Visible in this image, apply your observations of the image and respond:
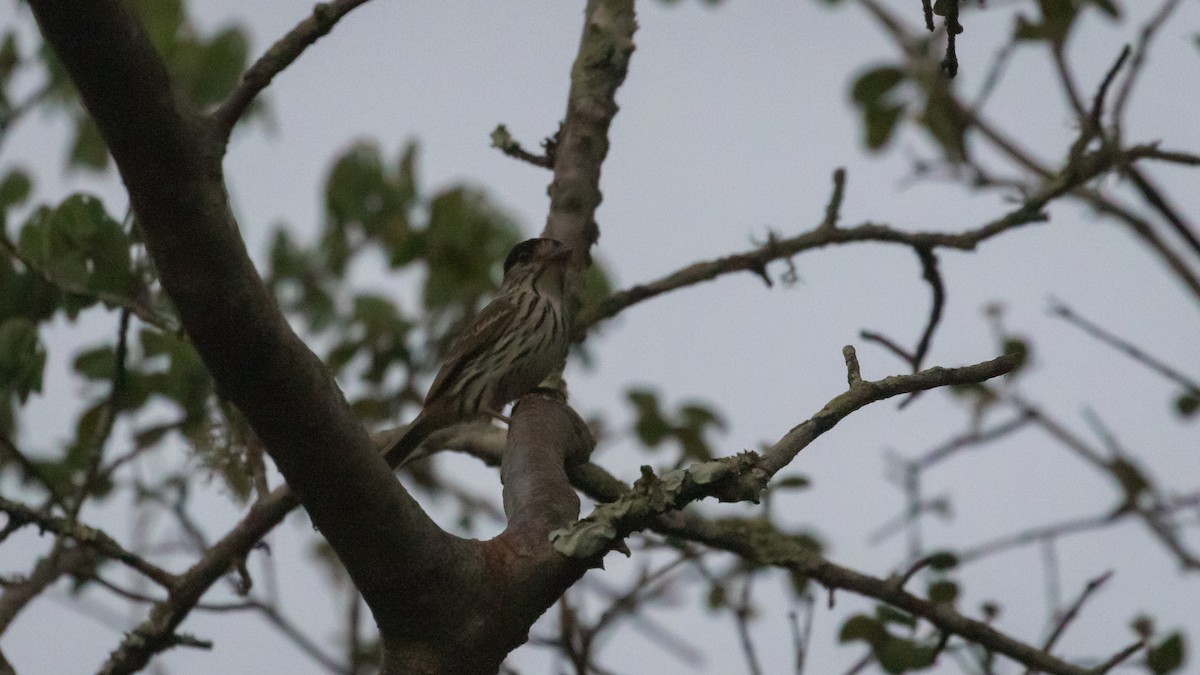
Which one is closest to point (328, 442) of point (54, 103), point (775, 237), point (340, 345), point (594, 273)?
point (775, 237)

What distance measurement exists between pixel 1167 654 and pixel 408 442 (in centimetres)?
249

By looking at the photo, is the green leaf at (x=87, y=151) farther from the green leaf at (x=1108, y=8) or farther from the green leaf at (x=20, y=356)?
the green leaf at (x=1108, y=8)

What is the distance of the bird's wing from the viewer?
18.5ft

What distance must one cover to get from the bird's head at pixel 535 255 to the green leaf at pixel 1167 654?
2.09 meters

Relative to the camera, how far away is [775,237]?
15.7 feet

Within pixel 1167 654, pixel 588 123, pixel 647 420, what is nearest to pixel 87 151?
pixel 647 420

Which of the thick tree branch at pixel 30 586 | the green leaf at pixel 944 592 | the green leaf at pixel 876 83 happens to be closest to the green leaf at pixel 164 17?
the thick tree branch at pixel 30 586

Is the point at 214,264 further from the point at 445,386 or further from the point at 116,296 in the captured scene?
the point at 445,386

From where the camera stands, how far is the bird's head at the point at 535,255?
4527mm

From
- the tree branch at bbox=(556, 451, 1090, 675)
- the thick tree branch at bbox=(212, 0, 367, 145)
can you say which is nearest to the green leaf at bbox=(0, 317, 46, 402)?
the tree branch at bbox=(556, 451, 1090, 675)

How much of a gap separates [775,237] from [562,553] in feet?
8.01

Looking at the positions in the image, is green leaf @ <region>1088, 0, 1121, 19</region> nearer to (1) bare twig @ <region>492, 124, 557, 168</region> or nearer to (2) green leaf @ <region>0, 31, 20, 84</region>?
(1) bare twig @ <region>492, 124, 557, 168</region>

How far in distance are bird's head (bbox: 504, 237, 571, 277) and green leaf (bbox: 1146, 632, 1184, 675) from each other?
2.09m

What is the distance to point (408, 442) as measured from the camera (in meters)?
4.94
